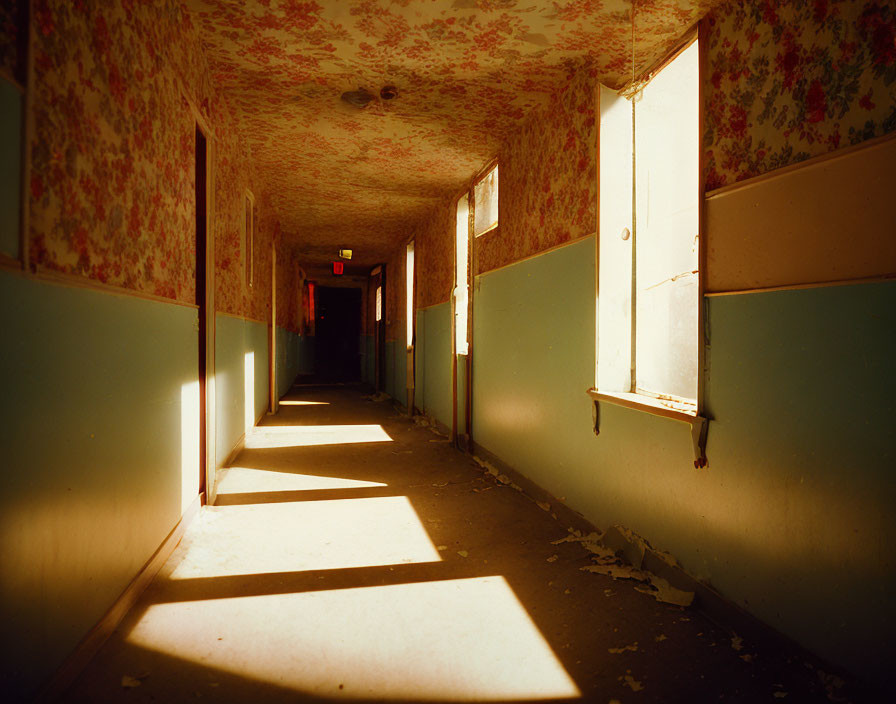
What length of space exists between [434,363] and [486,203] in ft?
7.09

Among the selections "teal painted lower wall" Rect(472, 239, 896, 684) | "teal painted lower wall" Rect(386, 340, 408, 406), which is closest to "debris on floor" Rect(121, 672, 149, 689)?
"teal painted lower wall" Rect(472, 239, 896, 684)

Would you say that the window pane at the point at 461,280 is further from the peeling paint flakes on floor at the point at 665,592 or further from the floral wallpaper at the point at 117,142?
the peeling paint flakes on floor at the point at 665,592

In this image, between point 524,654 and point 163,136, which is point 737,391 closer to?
point 524,654

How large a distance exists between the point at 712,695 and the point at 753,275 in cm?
127

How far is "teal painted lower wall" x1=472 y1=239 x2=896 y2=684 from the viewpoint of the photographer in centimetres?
139

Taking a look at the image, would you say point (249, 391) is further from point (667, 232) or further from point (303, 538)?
point (667, 232)

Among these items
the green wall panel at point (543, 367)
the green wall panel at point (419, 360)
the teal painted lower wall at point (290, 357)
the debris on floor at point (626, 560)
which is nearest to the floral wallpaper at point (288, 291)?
the teal painted lower wall at point (290, 357)

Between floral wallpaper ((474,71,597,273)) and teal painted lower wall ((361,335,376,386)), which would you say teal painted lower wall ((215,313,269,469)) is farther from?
teal painted lower wall ((361,335,376,386))

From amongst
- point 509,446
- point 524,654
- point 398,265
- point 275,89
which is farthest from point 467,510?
point 398,265

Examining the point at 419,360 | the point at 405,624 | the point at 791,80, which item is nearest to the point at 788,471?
the point at 791,80

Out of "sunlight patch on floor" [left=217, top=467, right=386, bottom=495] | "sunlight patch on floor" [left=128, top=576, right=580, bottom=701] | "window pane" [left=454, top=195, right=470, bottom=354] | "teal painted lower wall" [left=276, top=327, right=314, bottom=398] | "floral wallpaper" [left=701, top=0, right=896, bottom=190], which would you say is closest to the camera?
"floral wallpaper" [left=701, top=0, right=896, bottom=190]

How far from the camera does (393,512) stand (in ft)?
10.0

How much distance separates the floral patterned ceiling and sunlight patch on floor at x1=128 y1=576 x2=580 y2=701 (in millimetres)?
2428

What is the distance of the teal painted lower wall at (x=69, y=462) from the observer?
1.16m
